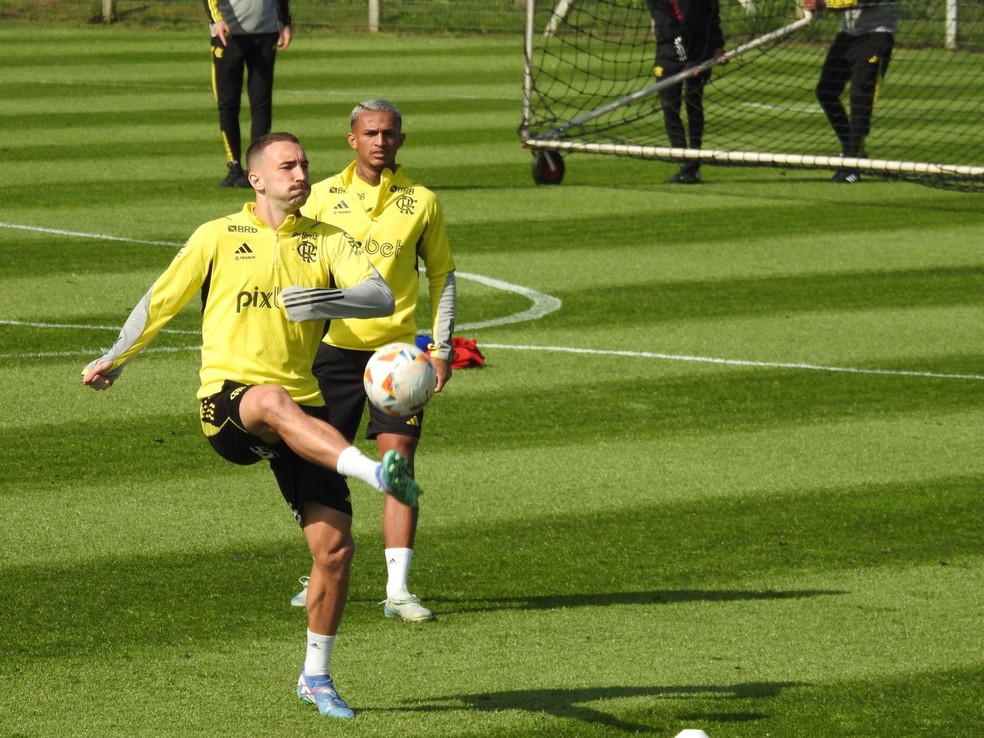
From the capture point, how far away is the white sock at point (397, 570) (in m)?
7.67

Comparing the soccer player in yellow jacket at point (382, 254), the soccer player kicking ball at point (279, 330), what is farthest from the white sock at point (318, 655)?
the soccer player in yellow jacket at point (382, 254)

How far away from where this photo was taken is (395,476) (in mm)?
5891

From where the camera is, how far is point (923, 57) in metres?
27.5

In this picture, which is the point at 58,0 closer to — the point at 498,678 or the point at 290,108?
the point at 290,108

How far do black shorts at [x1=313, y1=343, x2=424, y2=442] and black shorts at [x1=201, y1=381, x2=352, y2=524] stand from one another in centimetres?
152

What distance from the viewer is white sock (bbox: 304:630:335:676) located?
256 inches

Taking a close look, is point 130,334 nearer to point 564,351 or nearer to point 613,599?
point 613,599

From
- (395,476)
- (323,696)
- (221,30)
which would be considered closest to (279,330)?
(395,476)

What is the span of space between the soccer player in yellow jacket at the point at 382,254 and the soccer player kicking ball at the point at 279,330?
4.18 ft

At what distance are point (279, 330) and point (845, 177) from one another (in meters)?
14.3

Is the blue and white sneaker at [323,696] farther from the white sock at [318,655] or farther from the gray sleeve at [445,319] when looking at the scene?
the gray sleeve at [445,319]

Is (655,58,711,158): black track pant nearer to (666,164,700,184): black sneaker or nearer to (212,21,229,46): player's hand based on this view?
(666,164,700,184): black sneaker

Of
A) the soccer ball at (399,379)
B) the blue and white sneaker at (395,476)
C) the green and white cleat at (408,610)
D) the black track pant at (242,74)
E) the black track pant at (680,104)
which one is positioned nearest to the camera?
the blue and white sneaker at (395,476)

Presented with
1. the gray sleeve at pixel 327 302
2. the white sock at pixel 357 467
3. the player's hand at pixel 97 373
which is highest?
the gray sleeve at pixel 327 302
